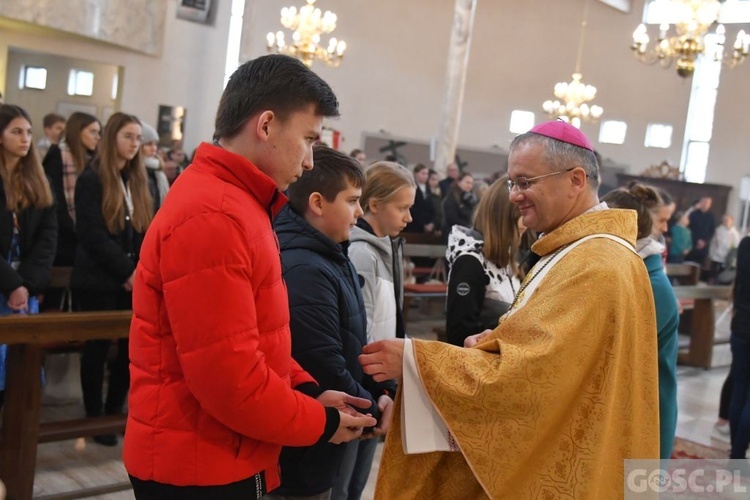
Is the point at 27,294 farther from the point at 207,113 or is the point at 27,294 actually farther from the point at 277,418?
the point at 207,113

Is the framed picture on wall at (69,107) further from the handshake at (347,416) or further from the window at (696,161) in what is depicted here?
the window at (696,161)

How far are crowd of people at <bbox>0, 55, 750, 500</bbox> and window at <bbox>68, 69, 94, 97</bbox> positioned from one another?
9733 millimetres

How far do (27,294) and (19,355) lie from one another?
72 cm

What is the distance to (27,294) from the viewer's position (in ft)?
12.9

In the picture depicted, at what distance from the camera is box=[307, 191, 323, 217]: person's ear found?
2312mm

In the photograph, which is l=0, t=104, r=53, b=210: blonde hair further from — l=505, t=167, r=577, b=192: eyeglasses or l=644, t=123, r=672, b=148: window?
l=644, t=123, r=672, b=148: window

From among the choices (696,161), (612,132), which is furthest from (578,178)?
(612,132)

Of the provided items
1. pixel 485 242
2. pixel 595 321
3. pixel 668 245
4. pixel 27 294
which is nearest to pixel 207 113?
pixel 668 245

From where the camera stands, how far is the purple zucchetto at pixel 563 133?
2.14 meters

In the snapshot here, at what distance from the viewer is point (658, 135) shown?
771 inches

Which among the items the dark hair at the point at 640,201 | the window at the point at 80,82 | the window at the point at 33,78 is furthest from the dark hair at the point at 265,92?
the window at the point at 80,82

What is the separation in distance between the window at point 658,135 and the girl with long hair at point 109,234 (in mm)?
17344

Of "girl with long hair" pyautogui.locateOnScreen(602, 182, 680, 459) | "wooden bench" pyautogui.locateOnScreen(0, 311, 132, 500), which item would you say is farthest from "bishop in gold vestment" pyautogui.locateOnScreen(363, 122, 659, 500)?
"wooden bench" pyautogui.locateOnScreen(0, 311, 132, 500)

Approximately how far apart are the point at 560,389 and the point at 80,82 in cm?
1113
